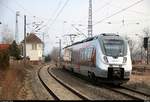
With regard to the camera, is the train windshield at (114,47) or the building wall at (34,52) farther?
the building wall at (34,52)

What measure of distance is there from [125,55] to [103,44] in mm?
1548

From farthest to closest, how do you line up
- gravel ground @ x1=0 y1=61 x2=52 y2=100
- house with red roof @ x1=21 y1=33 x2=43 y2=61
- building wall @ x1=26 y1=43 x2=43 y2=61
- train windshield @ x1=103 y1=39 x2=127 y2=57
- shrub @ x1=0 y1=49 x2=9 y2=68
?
house with red roof @ x1=21 y1=33 x2=43 y2=61 < building wall @ x1=26 y1=43 x2=43 y2=61 < shrub @ x1=0 y1=49 x2=9 y2=68 < train windshield @ x1=103 y1=39 x2=127 y2=57 < gravel ground @ x1=0 y1=61 x2=52 y2=100

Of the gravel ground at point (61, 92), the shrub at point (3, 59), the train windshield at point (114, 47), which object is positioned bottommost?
the gravel ground at point (61, 92)

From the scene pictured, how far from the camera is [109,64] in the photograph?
78.6ft

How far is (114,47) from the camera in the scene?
80.7 feet

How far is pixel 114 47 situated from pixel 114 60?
98 cm

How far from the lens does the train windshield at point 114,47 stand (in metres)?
24.4

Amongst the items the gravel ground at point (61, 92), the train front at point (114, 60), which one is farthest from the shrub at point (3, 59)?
the train front at point (114, 60)

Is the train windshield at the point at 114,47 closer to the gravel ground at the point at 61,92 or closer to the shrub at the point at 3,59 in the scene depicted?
the gravel ground at the point at 61,92

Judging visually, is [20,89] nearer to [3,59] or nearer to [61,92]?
A: [61,92]

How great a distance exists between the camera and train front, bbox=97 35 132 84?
23.9 metres

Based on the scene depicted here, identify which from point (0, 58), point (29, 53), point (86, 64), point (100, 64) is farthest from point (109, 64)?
point (29, 53)

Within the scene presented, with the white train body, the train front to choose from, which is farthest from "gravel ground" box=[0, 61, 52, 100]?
the train front

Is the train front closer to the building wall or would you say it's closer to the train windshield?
the train windshield
